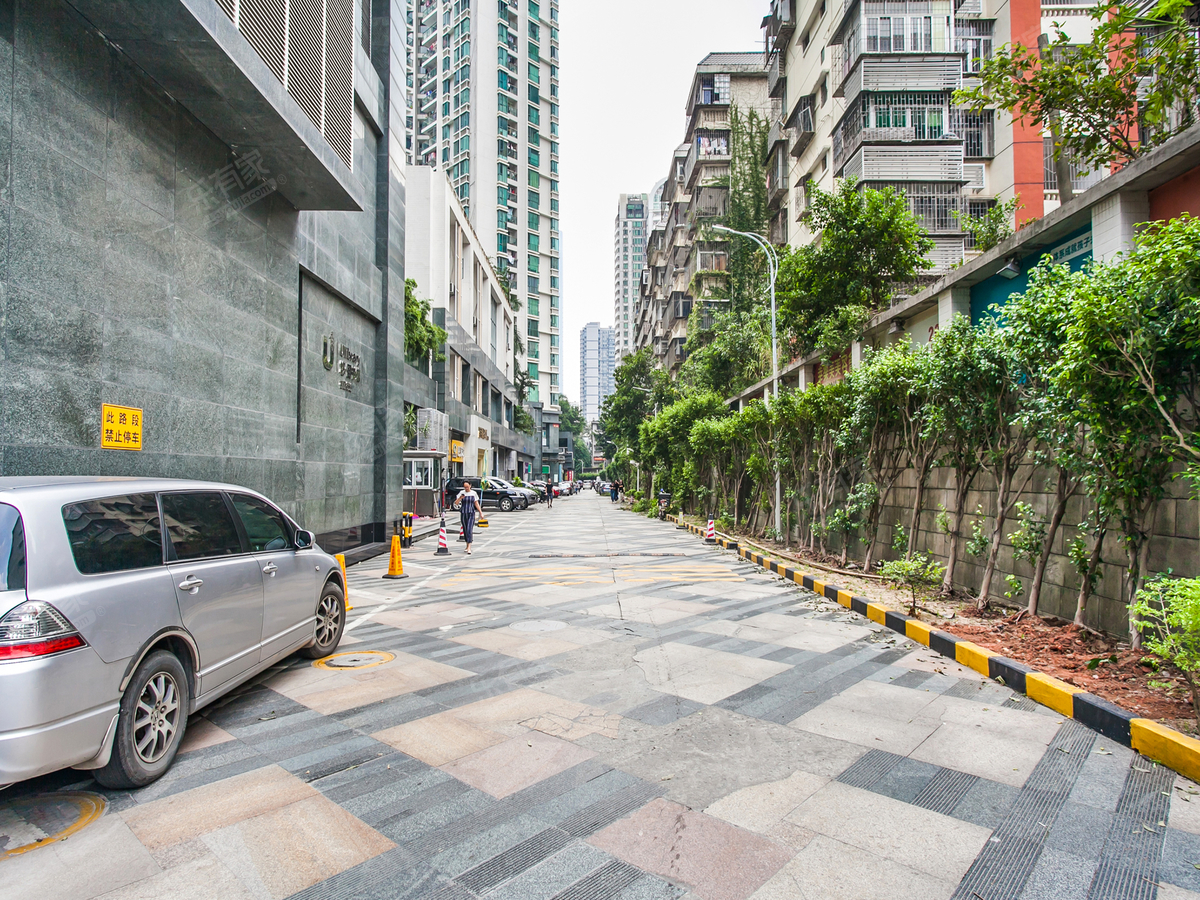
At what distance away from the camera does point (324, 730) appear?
4367 millimetres

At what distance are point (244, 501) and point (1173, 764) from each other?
21.3ft

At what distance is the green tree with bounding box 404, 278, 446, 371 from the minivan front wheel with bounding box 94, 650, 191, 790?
2349 centimetres

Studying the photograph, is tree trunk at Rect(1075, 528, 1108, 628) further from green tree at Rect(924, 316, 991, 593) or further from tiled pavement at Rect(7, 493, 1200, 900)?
green tree at Rect(924, 316, 991, 593)

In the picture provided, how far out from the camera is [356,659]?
20.2 feet

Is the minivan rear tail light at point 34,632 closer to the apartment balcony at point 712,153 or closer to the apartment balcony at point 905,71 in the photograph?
the apartment balcony at point 905,71

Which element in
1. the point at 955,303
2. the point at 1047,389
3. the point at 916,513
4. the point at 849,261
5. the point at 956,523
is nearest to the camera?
the point at 1047,389

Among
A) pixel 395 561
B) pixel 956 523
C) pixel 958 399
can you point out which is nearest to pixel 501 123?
pixel 395 561

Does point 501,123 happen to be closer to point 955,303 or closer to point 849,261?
point 849,261

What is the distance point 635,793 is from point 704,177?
171ft

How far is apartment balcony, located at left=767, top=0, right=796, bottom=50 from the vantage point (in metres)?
→ 33.2

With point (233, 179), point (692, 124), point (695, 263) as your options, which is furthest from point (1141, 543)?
point (692, 124)

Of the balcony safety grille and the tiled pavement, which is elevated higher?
the balcony safety grille

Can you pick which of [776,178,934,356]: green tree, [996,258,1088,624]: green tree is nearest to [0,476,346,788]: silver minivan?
[996,258,1088,624]: green tree

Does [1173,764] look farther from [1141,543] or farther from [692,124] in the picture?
[692,124]
